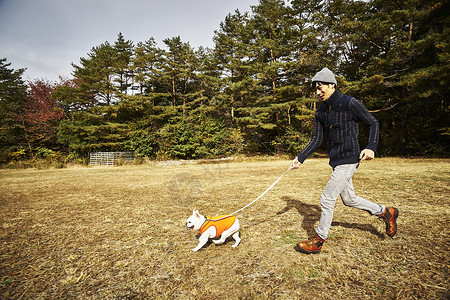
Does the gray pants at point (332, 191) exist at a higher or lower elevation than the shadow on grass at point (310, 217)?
higher

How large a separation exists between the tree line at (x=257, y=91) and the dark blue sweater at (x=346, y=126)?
646 inches

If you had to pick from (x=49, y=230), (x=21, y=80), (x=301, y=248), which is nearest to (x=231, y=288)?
(x=301, y=248)

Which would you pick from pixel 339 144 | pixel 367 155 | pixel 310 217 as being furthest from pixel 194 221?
pixel 310 217

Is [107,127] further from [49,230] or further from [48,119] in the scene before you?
[49,230]

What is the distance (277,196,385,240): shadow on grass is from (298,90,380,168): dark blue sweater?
148 centimetres

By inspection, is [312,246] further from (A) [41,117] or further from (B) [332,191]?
(A) [41,117]

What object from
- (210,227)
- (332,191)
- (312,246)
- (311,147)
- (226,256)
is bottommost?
(226,256)

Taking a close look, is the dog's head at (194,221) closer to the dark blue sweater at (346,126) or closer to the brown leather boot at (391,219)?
the dark blue sweater at (346,126)

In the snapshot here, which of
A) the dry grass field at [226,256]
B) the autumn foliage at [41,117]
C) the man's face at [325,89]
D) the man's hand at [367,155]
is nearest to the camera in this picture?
the dry grass field at [226,256]

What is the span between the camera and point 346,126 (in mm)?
2395

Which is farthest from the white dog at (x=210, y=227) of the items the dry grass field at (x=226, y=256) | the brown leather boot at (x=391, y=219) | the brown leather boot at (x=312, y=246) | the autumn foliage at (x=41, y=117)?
the autumn foliage at (x=41, y=117)

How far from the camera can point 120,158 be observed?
20.4 metres

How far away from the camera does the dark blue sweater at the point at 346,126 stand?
2334 mm

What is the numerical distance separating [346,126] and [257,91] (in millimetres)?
25162
